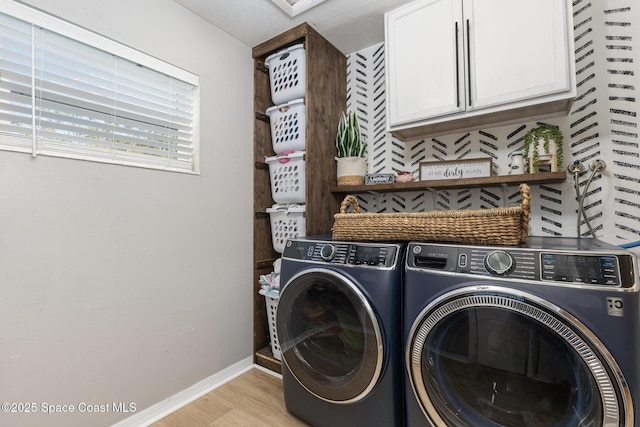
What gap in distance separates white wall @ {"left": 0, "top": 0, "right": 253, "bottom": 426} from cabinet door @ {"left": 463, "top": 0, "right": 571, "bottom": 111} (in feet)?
4.95

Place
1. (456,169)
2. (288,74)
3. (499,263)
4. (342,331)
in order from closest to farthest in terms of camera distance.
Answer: (499,263) → (342,331) → (456,169) → (288,74)

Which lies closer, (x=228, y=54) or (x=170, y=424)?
(x=170, y=424)

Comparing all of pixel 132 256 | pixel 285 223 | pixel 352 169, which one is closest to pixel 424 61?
pixel 352 169

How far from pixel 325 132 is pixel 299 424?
1.81m

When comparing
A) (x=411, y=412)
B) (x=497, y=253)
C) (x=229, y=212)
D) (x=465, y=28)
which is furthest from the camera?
(x=229, y=212)

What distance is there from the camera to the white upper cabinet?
131 cm

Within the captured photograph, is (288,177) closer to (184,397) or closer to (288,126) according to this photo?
(288,126)

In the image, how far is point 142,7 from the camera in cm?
156

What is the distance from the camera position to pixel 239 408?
163 cm

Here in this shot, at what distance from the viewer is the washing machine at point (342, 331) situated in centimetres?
120

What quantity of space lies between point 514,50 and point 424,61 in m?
0.43

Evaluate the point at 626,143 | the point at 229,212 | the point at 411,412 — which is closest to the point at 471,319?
the point at 411,412

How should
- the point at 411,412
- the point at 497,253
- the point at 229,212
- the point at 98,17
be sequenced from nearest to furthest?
the point at 497,253 < the point at 411,412 < the point at 98,17 < the point at 229,212

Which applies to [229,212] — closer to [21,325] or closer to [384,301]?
[21,325]
